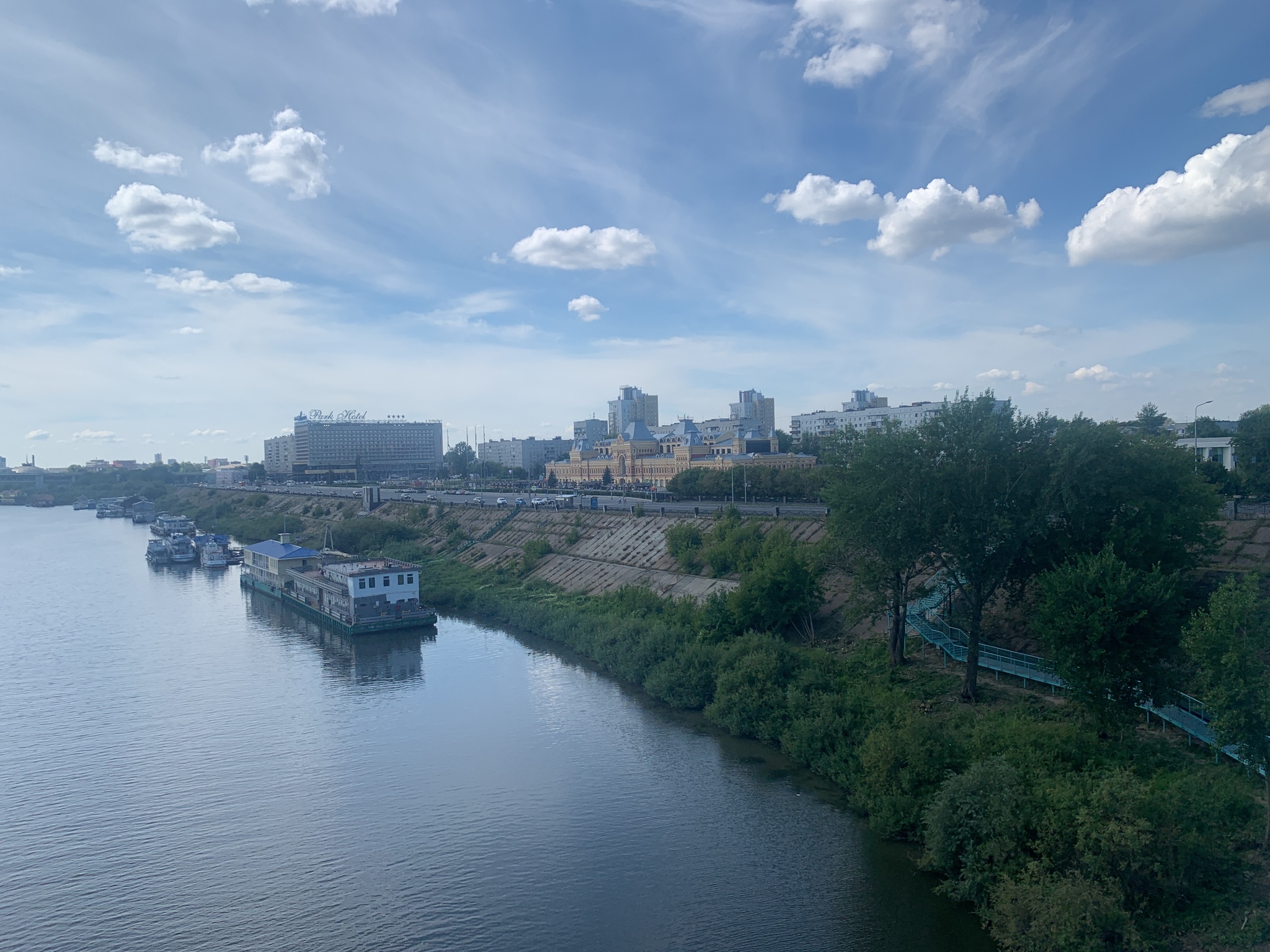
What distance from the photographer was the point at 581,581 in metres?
47.2

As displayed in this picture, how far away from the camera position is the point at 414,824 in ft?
65.6

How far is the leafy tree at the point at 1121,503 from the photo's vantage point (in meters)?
22.2

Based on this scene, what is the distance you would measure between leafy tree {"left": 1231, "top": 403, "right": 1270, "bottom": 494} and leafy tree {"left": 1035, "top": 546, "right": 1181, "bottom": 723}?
28.8 metres

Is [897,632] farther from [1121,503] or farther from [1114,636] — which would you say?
[1114,636]

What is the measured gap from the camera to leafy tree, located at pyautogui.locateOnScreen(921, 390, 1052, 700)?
2311 cm

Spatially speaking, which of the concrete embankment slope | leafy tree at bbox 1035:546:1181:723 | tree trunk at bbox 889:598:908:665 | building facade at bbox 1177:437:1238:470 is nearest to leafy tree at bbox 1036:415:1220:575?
leafy tree at bbox 1035:546:1181:723

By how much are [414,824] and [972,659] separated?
15.6 m

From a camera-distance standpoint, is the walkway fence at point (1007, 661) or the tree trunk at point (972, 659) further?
the tree trunk at point (972, 659)

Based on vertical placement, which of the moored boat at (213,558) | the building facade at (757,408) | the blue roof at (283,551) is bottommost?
the moored boat at (213,558)

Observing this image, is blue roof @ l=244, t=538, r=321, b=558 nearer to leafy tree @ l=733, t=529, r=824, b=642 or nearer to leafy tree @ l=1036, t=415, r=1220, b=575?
leafy tree @ l=733, t=529, r=824, b=642

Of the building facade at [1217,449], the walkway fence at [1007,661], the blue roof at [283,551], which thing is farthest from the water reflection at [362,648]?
the building facade at [1217,449]

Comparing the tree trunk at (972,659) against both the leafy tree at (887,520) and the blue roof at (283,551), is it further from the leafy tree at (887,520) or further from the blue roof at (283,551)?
the blue roof at (283,551)

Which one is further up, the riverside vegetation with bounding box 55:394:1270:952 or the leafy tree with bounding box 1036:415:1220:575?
the leafy tree with bounding box 1036:415:1220:575

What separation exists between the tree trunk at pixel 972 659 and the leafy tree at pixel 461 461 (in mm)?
149840
